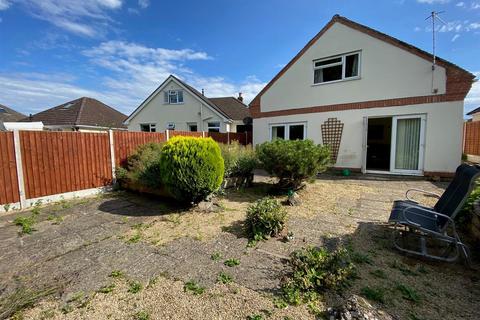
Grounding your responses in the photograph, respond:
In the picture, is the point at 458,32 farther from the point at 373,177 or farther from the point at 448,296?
the point at 448,296

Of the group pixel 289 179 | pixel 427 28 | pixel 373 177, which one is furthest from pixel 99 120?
pixel 427 28

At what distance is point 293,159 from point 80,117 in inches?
786

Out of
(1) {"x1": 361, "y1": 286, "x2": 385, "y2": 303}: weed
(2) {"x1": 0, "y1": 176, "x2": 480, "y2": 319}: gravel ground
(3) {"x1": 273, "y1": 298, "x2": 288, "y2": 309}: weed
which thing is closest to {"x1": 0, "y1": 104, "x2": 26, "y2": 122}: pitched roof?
(2) {"x1": 0, "y1": 176, "x2": 480, "y2": 319}: gravel ground

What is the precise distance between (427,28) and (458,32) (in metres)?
1.00

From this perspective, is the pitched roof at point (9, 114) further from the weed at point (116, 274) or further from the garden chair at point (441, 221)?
the garden chair at point (441, 221)

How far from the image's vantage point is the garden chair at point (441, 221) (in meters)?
2.81

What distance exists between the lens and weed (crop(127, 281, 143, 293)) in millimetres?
2287

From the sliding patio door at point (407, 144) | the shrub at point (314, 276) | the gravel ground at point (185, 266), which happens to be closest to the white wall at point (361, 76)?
the sliding patio door at point (407, 144)

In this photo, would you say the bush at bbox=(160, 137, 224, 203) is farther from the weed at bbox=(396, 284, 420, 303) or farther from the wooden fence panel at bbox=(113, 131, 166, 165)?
the weed at bbox=(396, 284, 420, 303)

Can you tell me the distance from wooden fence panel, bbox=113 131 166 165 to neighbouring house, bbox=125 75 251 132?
9266 millimetres

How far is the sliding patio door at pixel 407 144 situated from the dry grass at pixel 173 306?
8.81m

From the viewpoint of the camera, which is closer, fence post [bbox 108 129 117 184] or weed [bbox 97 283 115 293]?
weed [bbox 97 283 115 293]

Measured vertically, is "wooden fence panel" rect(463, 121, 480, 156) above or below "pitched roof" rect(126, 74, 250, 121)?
below

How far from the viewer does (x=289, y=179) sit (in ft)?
19.5
